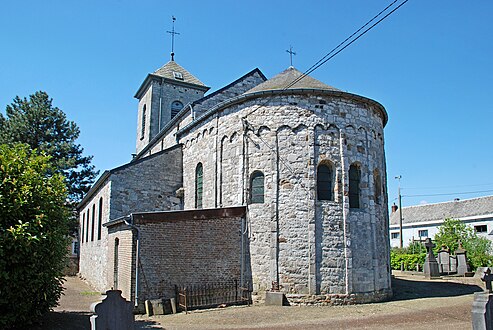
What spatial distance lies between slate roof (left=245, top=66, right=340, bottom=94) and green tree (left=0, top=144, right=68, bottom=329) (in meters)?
8.57

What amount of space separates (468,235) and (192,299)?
29651mm

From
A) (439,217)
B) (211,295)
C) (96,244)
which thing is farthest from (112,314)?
(439,217)

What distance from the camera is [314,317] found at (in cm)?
1170

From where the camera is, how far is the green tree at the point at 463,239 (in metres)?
31.6

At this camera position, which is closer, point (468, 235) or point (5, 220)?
point (5, 220)

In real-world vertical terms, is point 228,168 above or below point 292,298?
above

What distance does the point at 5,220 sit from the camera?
903 cm

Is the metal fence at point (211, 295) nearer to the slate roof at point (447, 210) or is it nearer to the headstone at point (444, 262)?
the headstone at point (444, 262)

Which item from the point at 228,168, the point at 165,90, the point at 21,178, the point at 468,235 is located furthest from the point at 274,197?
the point at 468,235

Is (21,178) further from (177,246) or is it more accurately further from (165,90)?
(165,90)

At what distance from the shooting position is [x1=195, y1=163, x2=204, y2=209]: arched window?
18.2 meters

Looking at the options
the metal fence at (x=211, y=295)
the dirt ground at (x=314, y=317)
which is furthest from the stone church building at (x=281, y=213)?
the dirt ground at (x=314, y=317)

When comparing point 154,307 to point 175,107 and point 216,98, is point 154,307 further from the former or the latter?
point 175,107

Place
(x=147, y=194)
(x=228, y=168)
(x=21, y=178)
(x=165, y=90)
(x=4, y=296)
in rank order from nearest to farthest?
1. (x=4, y=296)
2. (x=21, y=178)
3. (x=228, y=168)
4. (x=147, y=194)
5. (x=165, y=90)
